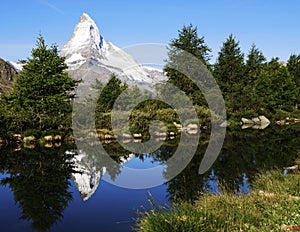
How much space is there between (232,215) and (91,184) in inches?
259

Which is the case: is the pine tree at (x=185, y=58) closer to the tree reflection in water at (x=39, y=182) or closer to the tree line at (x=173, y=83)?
the tree line at (x=173, y=83)

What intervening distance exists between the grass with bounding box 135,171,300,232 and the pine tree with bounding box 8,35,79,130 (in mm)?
17732

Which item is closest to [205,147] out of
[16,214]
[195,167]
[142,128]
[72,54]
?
[195,167]

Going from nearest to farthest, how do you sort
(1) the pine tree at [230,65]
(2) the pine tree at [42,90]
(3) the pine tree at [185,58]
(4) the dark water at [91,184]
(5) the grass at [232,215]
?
(5) the grass at [232,215] → (4) the dark water at [91,184] → (2) the pine tree at [42,90] → (3) the pine tree at [185,58] → (1) the pine tree at [230,65]

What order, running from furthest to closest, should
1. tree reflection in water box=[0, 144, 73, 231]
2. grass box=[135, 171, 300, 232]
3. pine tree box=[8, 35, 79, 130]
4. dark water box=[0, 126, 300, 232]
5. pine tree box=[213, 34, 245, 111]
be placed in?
pine tree box=[213, 34, 245, 111], pine tree box=[8, 35, 79, 130], tree reflection in water box=[0, 144, 73, 231], dark water box=[0, 126, 300, 232], grass box=[135, 171, 300, 232]

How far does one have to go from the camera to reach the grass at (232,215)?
5.27 meters

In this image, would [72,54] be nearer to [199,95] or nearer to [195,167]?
[199,95]

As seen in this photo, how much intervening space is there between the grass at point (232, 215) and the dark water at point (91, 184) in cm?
114

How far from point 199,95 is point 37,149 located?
21.1 meters

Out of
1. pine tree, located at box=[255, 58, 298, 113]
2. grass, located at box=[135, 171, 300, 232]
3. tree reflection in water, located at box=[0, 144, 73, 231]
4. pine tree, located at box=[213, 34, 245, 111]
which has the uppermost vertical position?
pine tree, located at box=[213, 34, 245, 111]

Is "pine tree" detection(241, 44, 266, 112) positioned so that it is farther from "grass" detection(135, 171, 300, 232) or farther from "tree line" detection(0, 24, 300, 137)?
"grass" detection(135, 171, 300, 232)

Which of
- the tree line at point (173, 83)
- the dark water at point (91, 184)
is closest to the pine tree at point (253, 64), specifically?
the tree line at point (173, 83)

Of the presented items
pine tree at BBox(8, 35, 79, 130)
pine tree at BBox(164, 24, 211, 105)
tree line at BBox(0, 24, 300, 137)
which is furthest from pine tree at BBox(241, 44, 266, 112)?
pine tree at BBox(8, 35, 79, 130)

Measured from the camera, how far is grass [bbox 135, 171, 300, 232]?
17.3 ft
